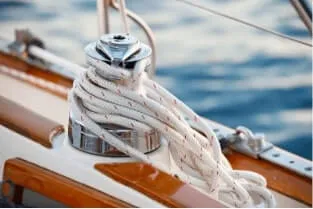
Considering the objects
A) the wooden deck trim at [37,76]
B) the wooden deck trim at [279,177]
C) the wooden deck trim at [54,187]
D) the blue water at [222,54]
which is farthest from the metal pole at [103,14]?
the blue water at [222,54]

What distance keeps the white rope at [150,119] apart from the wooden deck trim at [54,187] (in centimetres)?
8

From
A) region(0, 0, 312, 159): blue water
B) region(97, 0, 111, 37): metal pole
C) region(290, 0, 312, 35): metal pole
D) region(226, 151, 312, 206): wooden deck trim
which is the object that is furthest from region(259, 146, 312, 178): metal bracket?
region(0, 0, 312, 159): blue water

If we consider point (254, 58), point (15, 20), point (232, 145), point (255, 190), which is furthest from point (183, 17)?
point (255, 190)

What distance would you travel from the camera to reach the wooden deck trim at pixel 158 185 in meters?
1.04

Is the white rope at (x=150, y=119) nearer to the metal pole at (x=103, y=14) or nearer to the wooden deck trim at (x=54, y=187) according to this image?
the wooden deck trim at (x=54, y=187)

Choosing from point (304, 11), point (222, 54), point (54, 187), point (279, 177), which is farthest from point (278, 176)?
point (222, 54)

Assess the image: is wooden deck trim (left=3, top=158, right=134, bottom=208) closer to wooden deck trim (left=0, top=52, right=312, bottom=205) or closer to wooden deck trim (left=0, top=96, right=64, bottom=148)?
wooden deck trim (left=0, top=96, right=64, bottom=148)

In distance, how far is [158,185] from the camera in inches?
41.8

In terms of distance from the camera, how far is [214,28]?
3.73m

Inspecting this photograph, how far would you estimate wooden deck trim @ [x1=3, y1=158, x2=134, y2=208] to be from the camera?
1.04 meters

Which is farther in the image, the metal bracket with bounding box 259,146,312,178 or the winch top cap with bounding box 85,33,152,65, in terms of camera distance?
the metal bracket with bounding box 259,146,312,178

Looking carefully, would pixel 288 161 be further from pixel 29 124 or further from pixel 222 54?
pixel 222 54

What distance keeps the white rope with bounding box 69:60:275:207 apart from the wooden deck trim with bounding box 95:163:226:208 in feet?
0.08

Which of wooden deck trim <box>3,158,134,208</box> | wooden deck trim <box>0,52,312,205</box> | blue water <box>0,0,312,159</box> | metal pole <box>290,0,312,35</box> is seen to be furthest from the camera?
blue water <box>0,0,312,159</box>
